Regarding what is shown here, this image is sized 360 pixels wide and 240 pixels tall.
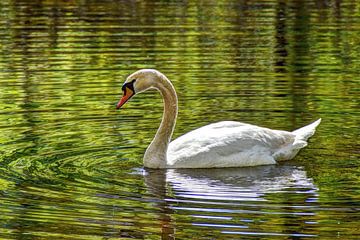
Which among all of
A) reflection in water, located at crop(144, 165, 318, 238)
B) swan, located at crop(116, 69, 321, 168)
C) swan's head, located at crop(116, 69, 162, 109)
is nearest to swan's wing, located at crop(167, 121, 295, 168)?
swan, located at crop(116, 69, 321, 168)

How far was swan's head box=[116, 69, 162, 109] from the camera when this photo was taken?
13.3 metres

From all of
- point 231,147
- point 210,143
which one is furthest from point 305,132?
point 210,143

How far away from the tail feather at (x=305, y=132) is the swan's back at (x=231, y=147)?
6 cm

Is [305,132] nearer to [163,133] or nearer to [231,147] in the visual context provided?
[231,147]

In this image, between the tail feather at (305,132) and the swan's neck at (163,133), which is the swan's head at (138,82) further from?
the tail feather at (305,132)

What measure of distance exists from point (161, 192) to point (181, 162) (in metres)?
1.29

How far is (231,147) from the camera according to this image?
13.2 meters

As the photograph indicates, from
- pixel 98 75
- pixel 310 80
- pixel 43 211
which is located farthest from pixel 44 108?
pixel 43 211

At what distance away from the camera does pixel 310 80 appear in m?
18.4

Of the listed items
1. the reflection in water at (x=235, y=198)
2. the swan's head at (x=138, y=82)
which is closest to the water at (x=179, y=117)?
the reflection in water at (x=235, y=198)

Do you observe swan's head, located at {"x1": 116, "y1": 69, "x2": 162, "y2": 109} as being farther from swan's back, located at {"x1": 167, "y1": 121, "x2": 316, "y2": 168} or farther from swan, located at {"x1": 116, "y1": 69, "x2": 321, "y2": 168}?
swan's back, located at {"x1": 167, "y1": 121, "x2": 316, "y2": 168}

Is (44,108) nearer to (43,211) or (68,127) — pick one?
(68,127)

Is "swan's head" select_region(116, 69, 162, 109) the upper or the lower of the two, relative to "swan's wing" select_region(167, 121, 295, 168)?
upper

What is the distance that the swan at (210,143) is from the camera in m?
13.1
